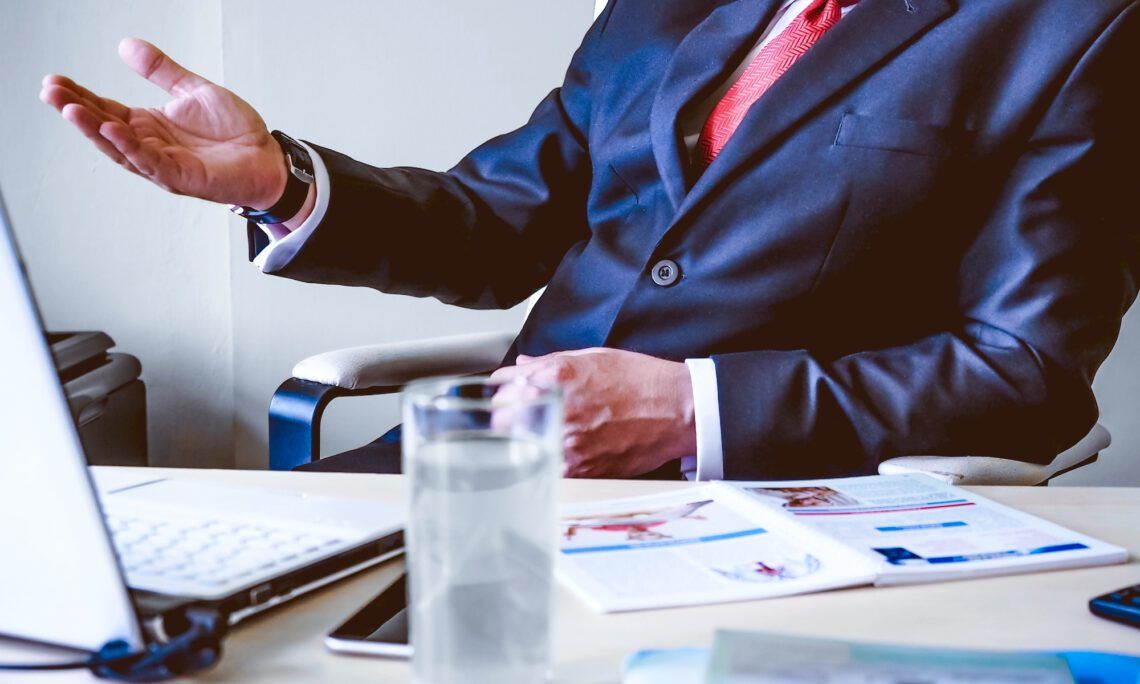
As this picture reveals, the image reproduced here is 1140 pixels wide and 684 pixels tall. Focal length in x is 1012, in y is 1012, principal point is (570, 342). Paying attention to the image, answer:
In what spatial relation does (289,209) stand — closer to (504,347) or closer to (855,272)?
(504,347)

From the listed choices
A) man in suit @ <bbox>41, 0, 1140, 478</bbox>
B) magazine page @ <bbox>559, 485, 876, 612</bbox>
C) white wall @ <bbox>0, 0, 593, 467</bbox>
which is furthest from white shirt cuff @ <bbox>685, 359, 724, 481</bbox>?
white wall @ <bbox>0, 0, 593, 467</bbox>

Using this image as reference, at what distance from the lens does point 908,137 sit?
1.10 m

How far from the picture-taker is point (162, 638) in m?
0.44

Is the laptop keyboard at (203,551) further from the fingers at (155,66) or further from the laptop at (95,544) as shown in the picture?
the fingers at (155,66)

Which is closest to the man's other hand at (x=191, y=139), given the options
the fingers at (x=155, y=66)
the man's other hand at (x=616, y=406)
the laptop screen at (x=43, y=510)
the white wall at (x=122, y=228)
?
the fingers at (x=155, y=66)

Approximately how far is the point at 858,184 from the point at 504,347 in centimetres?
53

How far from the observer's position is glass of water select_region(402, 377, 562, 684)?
0.40m

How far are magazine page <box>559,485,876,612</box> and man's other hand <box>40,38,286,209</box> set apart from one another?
1.99 ft

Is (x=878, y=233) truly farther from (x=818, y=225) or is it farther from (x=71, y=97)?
(x=71, y=97)

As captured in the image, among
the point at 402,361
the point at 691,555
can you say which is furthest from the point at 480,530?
the point at 402,361

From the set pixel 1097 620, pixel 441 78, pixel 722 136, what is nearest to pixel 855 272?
pixel 722 136

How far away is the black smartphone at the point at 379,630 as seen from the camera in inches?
19.1

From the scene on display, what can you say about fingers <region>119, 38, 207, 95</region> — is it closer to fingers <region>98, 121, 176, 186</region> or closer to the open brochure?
fingers <region>98, 121, 176, 186</region>

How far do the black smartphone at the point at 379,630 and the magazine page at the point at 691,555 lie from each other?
100 mm
